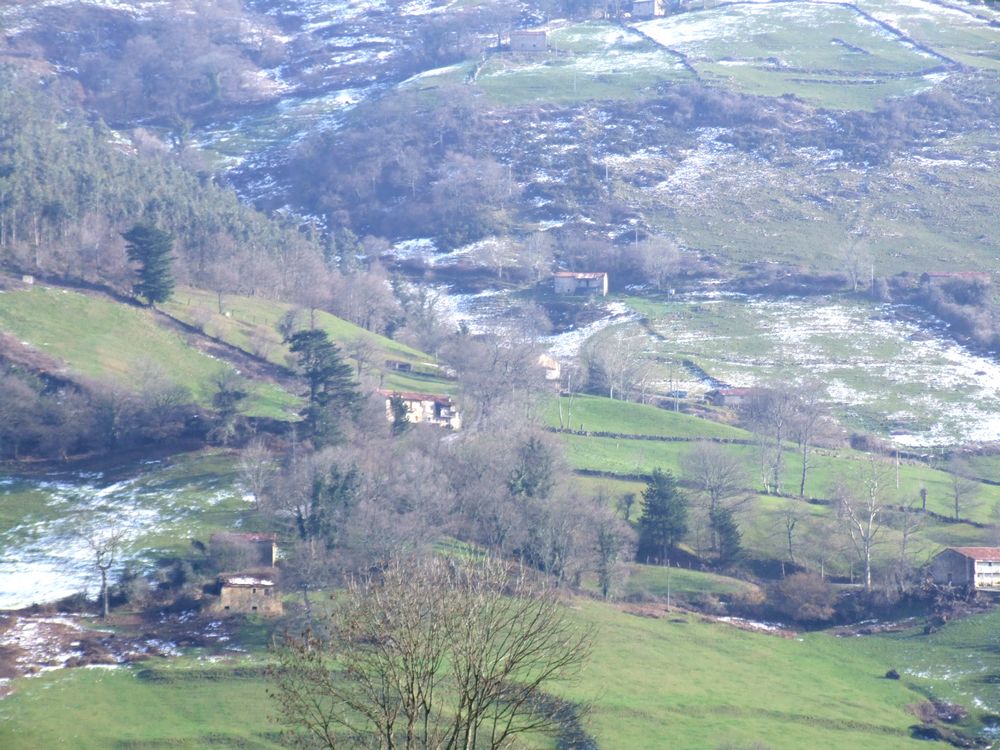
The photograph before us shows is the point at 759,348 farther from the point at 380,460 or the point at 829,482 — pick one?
the point at 380,460

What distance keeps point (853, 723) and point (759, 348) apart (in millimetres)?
74210

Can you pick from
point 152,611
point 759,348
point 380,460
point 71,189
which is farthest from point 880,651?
point 71,189

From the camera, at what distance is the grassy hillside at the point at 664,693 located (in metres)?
53.8

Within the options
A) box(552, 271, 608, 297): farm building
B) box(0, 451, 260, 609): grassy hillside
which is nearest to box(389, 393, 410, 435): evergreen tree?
box(0, 451, 260, 609): grassy hillside

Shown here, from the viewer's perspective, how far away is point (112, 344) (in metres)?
100

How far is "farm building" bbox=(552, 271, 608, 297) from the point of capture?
149625 millimetres

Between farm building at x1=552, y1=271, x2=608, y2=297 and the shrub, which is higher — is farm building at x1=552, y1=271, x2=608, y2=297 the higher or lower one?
the higher one

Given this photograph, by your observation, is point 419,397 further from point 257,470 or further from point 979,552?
point 979,552

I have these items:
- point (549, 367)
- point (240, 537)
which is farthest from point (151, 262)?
point (240, 537)

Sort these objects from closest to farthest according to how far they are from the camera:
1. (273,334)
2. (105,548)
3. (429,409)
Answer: (105,548)
(429,409)
(273,334)

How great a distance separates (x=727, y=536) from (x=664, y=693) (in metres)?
21.7

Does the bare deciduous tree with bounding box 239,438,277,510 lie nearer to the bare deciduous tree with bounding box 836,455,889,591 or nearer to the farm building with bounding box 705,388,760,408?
the bare deciduous tree with bounding box 836,455,889,591

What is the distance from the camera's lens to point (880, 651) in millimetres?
68125

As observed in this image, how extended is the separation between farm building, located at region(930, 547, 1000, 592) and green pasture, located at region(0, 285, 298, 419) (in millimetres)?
44595
